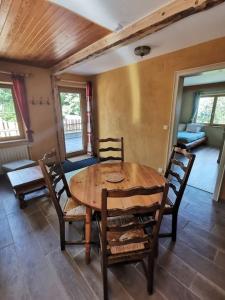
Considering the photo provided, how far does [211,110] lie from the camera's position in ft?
20.3

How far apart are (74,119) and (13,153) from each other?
202cm

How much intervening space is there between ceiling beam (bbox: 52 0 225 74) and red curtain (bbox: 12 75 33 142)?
1.69 meters

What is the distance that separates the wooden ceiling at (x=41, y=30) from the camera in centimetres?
159

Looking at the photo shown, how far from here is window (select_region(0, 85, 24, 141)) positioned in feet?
11.2

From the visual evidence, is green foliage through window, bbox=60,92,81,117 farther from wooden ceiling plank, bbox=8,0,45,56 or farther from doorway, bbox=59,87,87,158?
wooden ceiling plank, bbox=8,0,45,56

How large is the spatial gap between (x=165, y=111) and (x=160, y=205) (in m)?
2.35

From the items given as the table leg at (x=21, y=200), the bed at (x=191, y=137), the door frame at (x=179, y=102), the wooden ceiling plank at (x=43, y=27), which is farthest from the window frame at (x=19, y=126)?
the bed at (x=191, y=137)

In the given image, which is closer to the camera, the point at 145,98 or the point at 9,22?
the point at 9,22

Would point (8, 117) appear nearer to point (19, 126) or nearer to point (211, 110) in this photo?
point (19, 126)

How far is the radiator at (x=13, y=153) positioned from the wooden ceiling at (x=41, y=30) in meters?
1.87

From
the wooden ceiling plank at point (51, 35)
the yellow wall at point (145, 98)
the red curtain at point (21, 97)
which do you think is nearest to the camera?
the wooden ceiling plank at point (51, 35)

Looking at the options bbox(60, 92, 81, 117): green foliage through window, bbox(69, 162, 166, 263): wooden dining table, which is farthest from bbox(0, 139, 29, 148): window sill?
bbox(69, 162, 166, 263): wooden dining table

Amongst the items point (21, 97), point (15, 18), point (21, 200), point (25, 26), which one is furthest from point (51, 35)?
point (21, 200)

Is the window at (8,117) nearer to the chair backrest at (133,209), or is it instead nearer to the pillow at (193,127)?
the chair backrest at (133,209)
